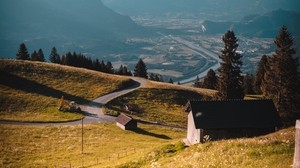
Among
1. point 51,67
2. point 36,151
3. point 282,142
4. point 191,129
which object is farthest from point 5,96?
point 282,142

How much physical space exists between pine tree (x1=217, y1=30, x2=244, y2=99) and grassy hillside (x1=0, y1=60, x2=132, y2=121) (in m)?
35.2

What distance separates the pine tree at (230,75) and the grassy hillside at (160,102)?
59.9 ft

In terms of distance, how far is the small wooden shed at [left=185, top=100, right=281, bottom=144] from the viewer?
52906mm

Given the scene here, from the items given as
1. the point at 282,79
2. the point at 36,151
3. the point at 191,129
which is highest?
the point at 282,79

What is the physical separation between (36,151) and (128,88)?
57.0m

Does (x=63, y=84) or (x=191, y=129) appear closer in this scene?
(x=191, y=129)

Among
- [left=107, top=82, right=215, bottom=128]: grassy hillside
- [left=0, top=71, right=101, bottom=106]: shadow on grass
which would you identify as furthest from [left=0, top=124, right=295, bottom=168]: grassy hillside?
[left=0, top=71, right=101, bottom=106]: shadow on grass

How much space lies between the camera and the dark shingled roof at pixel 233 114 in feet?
→ 174

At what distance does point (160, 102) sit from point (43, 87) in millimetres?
34323

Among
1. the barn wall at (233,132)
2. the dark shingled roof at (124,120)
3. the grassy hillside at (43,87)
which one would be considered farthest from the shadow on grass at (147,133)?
the barn wall at (233,132)

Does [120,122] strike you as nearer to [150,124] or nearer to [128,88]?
[150,124]

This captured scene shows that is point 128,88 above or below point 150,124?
above

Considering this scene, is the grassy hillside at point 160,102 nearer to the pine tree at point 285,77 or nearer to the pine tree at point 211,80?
the pine tree at point 211,80

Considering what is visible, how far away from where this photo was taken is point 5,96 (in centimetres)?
9762
